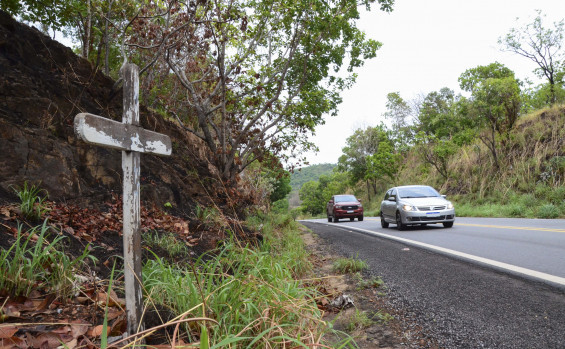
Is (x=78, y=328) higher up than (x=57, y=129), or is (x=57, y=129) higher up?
(x=57, y=129)

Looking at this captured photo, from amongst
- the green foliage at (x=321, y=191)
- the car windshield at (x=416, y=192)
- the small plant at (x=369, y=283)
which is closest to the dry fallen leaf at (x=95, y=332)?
the small plant at (x=369, y=283)

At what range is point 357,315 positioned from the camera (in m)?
3.26

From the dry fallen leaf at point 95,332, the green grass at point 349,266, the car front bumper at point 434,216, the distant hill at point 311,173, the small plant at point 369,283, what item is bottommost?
the small plant at point 369,283

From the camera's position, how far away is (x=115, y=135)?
228cm

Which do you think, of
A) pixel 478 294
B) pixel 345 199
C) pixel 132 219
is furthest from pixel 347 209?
pixel 132 219

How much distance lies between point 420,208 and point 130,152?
33.2 ft

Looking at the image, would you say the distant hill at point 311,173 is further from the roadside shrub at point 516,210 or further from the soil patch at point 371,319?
the soil patch at point 371,319

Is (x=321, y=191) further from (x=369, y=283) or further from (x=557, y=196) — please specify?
(x=369, y=283)

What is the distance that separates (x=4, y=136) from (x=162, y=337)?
4165mm

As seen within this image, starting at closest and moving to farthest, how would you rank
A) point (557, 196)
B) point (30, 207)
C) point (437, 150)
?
point (30, 207) < point (557, 196) < point (437, 150)

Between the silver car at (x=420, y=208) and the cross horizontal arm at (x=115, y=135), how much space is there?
968 centimetres

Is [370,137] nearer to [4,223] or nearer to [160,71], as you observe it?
[160,71]

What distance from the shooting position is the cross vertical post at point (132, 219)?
2.22 m

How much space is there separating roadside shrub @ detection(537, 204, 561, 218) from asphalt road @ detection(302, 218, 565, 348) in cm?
733
